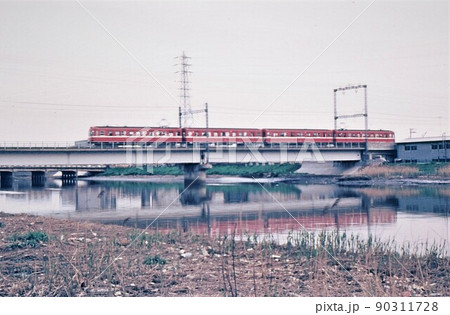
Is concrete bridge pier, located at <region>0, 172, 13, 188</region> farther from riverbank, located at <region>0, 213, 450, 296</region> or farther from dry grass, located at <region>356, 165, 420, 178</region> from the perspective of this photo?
riverbank, located at <region>0, 213, 450, 296</region>

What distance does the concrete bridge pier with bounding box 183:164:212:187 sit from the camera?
58.9 meters

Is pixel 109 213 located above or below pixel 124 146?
below

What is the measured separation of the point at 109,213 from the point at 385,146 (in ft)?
162

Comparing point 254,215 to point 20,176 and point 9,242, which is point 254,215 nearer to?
point 9,242

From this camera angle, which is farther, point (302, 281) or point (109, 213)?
point (109, 213)

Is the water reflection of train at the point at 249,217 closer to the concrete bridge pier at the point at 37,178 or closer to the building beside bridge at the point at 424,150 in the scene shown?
the building beside bridge at the point at 424,150

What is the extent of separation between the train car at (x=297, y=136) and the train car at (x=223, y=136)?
1.37 meters

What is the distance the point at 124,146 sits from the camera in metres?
52.8

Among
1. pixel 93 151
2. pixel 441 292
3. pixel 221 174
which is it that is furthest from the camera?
pixel 221 174

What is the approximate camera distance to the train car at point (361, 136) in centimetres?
6750

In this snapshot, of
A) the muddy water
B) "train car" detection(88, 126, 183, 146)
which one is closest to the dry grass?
the muddy water

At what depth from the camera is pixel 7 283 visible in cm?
935

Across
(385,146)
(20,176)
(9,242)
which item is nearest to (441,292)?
(9,242)
